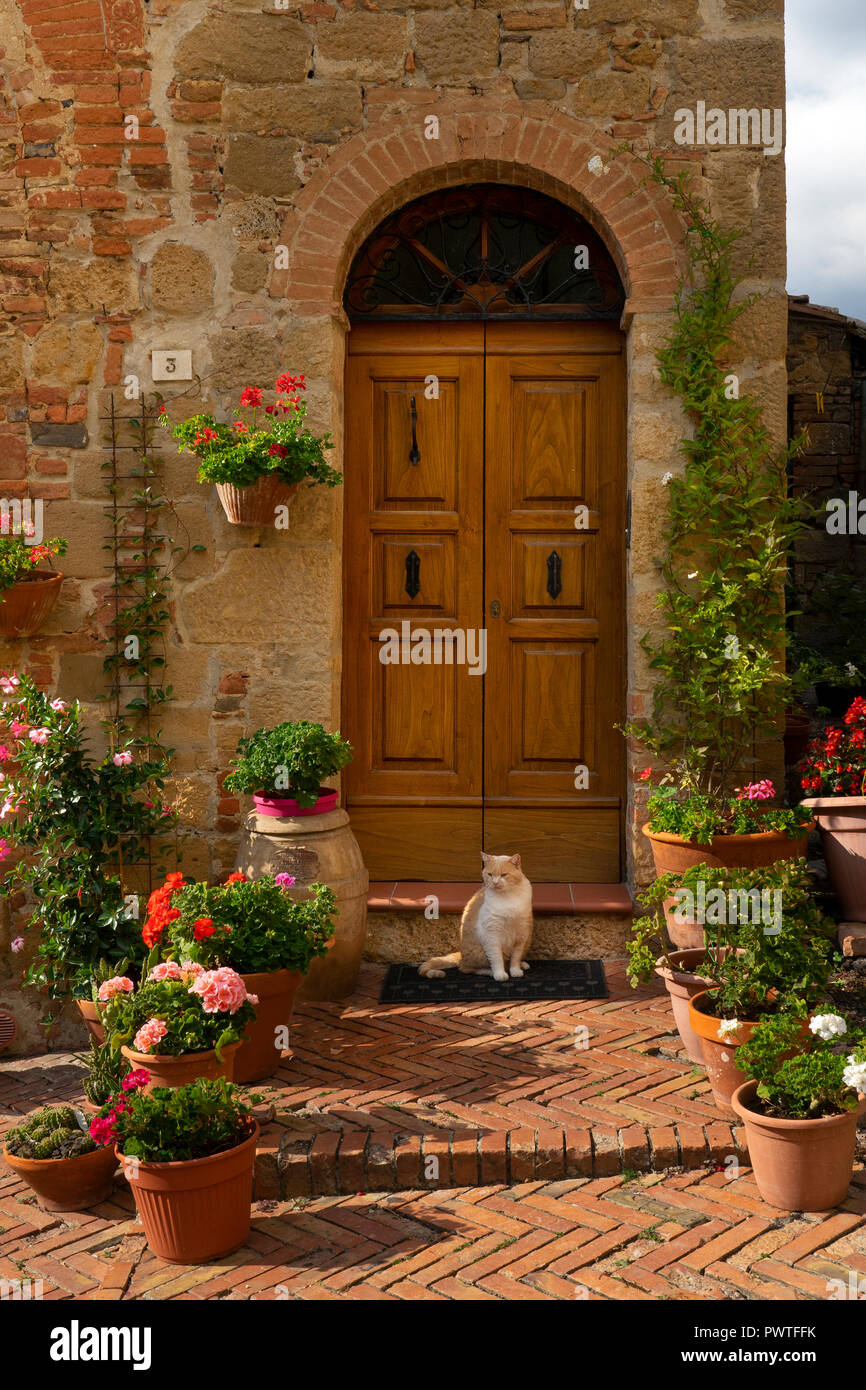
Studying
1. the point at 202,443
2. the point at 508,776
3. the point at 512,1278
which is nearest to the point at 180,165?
the point at 202,443

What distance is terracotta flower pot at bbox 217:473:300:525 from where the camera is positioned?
5449mm

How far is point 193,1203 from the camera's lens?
11.1 ft

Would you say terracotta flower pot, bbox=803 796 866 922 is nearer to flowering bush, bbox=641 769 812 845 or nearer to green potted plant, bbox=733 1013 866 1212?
flowering bush, bbox=641 769 812 845

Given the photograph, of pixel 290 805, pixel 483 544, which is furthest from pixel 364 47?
pixel 290 805

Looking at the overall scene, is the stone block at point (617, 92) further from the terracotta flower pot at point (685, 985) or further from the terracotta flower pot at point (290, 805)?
the terracotta flower pot at point (685, 985)

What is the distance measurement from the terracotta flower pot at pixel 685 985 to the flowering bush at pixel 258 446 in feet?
8.46

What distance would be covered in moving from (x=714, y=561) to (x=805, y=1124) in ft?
9.19

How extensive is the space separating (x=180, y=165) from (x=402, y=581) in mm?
2194

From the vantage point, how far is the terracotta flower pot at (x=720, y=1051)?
3.95 m

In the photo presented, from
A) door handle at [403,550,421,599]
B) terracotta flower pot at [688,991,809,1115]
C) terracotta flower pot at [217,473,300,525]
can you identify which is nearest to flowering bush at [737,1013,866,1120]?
terracotta flower pot at [688,991,809,1115]

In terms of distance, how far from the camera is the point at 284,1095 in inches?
171

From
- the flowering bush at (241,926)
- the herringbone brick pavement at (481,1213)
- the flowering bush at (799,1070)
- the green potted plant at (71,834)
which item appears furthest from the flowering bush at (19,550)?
the flowering bush at (799,1070)

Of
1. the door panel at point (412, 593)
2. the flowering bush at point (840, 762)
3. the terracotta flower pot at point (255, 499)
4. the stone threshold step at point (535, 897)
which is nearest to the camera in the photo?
the flowering bush at point (840, 762)

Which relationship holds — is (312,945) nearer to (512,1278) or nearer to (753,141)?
(512,1278)
